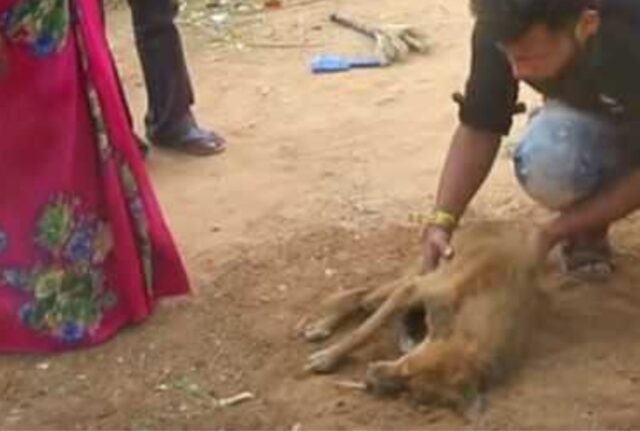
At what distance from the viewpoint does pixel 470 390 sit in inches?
143

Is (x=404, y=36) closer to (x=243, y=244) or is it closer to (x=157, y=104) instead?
(x=157, y=104)

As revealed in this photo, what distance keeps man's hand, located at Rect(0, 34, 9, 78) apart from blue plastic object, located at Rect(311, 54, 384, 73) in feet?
8.30

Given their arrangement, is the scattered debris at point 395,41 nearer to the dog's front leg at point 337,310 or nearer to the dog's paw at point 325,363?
the dog's front leg at point 337,310

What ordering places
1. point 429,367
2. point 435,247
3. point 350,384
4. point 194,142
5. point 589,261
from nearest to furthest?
1. point 429,367
2. point 350,384
3. point 435,247
4. point 589,261
5. point 194,142

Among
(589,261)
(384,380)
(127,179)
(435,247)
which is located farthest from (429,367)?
(127,179)

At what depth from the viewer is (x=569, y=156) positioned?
13.2 ft

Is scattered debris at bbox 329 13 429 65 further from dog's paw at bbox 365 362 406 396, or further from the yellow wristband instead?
dog's paw at bbox 365 362 406 396

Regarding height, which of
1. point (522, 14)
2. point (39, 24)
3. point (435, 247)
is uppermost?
point (522, 14)

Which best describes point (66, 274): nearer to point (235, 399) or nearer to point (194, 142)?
point (235, 399)

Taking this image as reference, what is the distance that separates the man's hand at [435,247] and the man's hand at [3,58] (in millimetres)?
1046

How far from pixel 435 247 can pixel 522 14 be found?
0.74 meters

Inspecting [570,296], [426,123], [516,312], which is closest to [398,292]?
[516,312]

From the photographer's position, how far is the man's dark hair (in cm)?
339

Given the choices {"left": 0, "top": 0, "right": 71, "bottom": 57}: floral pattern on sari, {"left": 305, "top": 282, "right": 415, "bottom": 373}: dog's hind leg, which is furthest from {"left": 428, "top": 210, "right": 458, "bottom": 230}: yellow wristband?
{"left": 0, "top": 0, "right": 71, "bottom": 57}: floral pattern on sari
